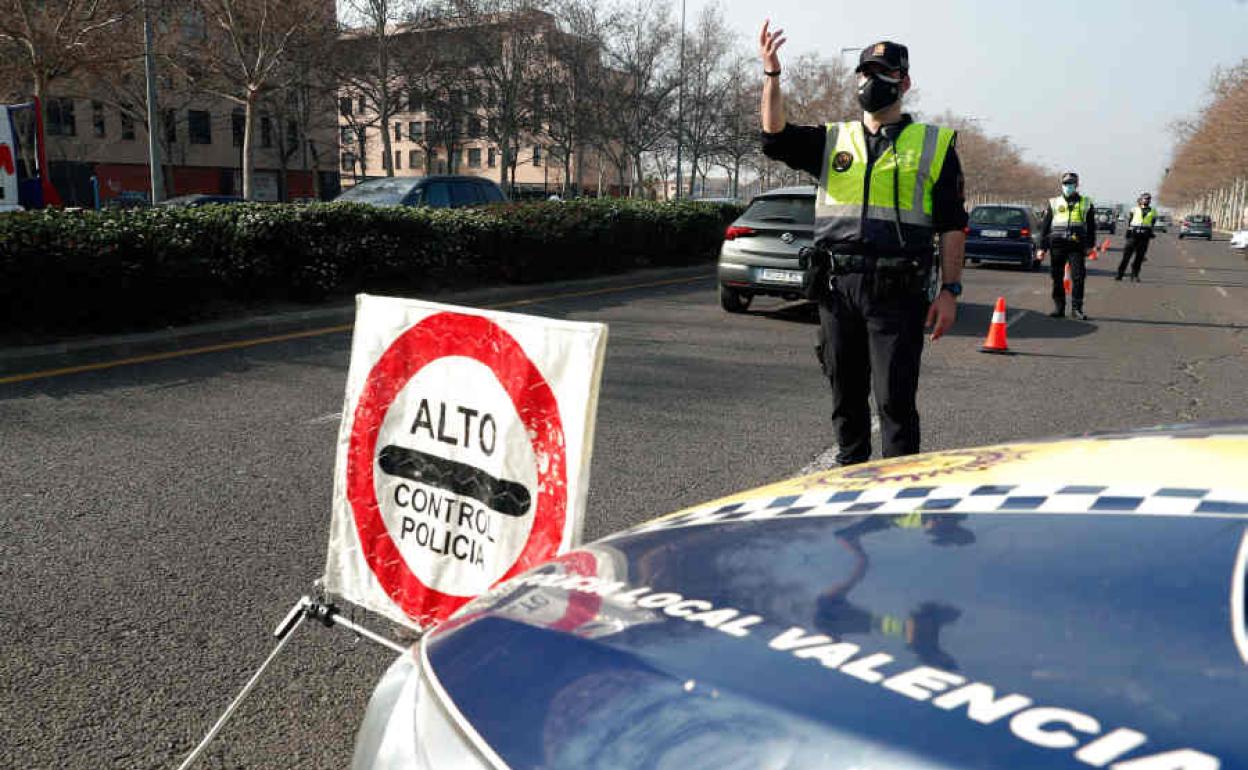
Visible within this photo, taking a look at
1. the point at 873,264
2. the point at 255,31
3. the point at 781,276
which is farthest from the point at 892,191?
the point at 255,31

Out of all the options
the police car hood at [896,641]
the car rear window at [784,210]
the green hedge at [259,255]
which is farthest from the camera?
the car rear window at [784,210]

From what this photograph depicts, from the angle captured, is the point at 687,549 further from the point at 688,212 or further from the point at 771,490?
the point at 688,212

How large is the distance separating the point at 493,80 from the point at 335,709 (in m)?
42.4

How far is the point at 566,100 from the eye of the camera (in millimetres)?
43094

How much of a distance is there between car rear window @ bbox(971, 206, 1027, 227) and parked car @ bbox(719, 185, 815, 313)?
1268 centimetres

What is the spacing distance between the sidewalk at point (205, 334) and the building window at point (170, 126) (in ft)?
133

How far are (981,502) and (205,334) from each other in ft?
27.4

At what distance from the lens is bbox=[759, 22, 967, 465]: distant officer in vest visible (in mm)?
3943

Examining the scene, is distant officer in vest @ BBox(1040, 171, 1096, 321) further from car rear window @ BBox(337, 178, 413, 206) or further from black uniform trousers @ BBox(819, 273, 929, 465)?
black uniform trousers @ BBox(819, 273, 929, 465)

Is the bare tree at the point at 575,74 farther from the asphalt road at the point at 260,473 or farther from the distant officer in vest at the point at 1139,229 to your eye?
the asphalt road at the point at 260,473

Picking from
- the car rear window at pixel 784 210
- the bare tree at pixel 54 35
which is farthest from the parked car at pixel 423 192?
the bare tree at pixel 54 35

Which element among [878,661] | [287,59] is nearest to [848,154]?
[878,661]

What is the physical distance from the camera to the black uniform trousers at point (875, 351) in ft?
12.9

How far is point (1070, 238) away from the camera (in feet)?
42.0
